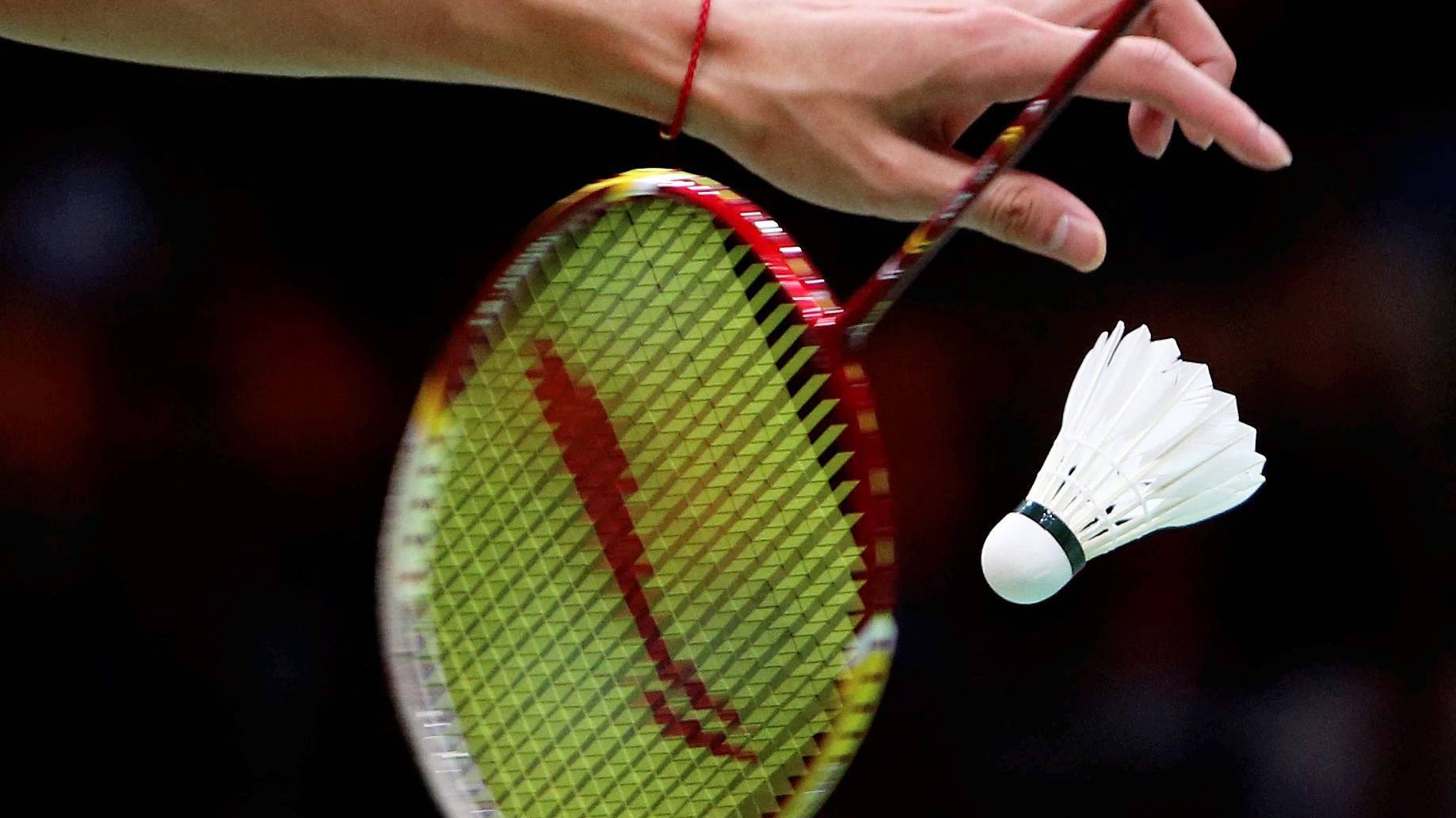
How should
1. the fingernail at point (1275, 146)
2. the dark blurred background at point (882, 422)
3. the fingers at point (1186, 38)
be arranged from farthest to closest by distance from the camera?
the dark blurred background at point (882, 422), the fingers at point (1186, 38), the fingernail at point (1275, 146)

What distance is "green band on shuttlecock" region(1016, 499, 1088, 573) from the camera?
2.55ft

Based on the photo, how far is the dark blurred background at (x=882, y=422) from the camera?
1668mm

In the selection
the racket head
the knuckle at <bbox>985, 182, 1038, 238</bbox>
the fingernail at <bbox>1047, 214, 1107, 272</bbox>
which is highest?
the knuckle at <bbox>985, 182, 1038, 238</bbox>

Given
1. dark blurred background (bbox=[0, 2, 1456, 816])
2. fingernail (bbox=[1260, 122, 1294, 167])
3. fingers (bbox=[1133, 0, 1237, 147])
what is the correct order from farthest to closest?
dark blurred background (bbox=[0, 2, 1456, 816]), fingers (bbox=[1133, 0, 1237, 147]), fingernail (bbox=[1260, 122, 1294, 167])

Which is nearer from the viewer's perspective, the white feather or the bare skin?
the bare skin

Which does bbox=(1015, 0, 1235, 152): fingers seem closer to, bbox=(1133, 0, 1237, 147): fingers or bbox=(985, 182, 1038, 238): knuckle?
bbox=(1133, 0, 1237, 147): fingers

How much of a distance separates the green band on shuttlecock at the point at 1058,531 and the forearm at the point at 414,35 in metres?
0.28

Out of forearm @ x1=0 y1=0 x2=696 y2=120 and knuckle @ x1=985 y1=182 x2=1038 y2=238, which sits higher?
forearm @ x1=0 y1=0 x2=696 y2=120

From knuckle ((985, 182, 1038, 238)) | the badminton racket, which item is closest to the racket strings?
the badminton racket

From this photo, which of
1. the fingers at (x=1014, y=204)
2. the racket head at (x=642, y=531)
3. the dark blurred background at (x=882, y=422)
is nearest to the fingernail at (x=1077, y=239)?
the fingers at (x=1014, y=204)

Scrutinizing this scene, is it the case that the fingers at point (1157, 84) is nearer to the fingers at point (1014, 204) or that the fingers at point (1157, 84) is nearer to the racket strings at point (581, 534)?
the fingers at point (1014, 204)

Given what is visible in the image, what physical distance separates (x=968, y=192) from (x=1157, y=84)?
3.4 inches

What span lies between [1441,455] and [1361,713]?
295mm

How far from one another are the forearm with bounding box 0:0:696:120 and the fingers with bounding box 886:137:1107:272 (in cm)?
12
